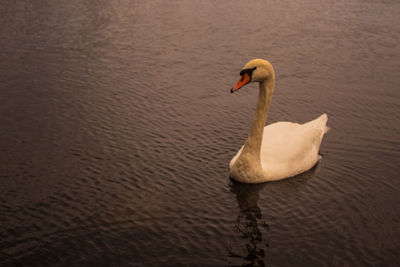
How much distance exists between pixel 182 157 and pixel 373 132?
16.2ft

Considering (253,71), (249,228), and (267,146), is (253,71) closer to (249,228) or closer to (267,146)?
(267,146)

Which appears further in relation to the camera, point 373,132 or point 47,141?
point 373,132

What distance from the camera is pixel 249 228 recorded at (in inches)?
332

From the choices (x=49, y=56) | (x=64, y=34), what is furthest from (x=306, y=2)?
(x=49, y=56)

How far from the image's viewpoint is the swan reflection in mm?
7656

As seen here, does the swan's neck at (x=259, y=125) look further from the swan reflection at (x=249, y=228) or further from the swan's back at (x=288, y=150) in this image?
the swan reflection at (x=249, y=228)

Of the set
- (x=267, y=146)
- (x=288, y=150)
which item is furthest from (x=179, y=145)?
(x=288, y=150)

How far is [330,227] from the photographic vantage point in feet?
28.2

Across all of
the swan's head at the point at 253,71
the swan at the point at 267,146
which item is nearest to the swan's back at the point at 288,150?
the swan at the point at 267,146

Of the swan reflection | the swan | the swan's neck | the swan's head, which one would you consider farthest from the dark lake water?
the swan's head

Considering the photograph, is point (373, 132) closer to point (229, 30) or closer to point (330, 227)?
point (330, 227)

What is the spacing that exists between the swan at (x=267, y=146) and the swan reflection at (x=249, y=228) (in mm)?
240

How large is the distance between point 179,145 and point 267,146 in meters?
1.95

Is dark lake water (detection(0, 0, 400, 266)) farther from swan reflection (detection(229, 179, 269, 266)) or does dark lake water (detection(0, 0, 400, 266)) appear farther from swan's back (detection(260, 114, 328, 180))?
swan's back (detection(260, 114, 328, 180))
